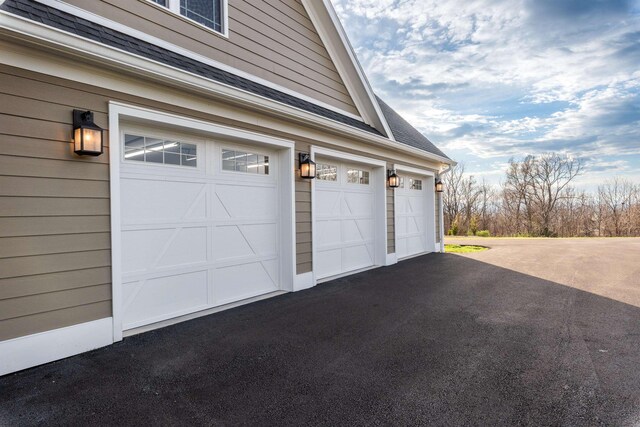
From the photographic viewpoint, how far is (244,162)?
14.9 feet

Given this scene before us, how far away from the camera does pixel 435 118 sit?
538 inches

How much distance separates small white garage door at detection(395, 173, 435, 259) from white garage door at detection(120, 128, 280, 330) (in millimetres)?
4132

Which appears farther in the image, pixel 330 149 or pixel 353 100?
pixel 353 100

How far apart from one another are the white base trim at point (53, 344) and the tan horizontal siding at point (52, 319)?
0.13 ft

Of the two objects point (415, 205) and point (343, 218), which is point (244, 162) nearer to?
point (343, 218)

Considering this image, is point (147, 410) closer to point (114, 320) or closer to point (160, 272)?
point (114, 320)

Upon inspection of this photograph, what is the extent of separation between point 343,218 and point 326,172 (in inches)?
39.7

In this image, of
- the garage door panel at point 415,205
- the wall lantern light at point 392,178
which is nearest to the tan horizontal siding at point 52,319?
the wall lantern light at point 392,178

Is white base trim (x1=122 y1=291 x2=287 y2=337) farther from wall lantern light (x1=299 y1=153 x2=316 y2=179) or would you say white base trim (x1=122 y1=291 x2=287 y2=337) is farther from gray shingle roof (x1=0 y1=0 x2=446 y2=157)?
gray shingle roof (x1=0 y1=0 x2=446 y2=157)

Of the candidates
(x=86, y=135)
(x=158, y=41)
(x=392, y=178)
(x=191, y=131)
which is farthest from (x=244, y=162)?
(x=392, y=178)

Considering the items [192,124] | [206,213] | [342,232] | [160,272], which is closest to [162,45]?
[192,124]

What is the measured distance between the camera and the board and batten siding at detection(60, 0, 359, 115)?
363 centimetres

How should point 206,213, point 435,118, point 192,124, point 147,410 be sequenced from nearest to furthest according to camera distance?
point 147,410, point 192,124, point 206,213, point 435,118

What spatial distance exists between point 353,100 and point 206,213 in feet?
13.7
